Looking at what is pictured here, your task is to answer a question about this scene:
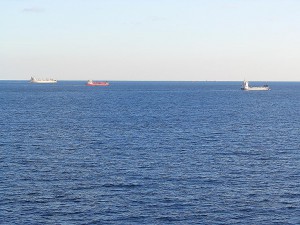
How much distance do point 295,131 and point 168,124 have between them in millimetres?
35865

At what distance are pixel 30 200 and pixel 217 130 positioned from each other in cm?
7958

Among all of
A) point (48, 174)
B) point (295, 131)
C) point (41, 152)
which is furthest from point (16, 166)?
point (295, 131)

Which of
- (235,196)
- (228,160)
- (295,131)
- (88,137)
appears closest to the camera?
(235,196)

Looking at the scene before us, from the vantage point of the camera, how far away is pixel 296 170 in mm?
89188

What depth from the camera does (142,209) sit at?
67.7 m

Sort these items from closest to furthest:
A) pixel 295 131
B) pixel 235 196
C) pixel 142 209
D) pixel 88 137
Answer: pixel 142 209, pixel 235 196, pixel 88 137, pixel 295 131

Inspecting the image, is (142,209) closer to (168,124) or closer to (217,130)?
(217,130)

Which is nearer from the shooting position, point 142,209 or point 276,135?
point 142,209

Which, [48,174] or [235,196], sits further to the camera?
[48,174]

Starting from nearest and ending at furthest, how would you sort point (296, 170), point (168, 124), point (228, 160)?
point (296, 170) → point (228, 160) → point (168, 124)

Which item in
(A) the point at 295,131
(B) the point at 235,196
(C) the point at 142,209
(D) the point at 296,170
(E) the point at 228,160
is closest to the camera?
(C) the point at 142,209

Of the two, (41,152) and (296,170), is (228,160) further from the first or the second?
(41,152)


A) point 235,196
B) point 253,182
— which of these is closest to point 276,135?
point 253,182

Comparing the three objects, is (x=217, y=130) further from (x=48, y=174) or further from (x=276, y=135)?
(x=48, y=174)
